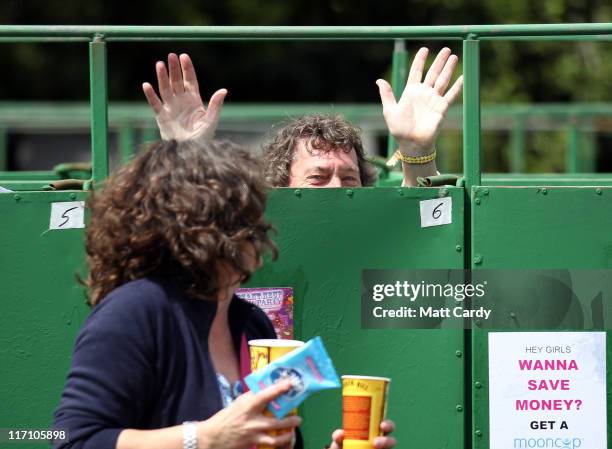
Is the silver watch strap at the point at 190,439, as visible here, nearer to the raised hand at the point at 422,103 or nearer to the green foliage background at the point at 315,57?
the raised hand at the point at 422,103

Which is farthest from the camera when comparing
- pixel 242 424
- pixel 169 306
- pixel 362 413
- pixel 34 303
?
pixel 34 303

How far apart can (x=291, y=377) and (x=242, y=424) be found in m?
0.14

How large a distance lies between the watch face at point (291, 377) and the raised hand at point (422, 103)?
1.55 meters

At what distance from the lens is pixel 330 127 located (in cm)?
415

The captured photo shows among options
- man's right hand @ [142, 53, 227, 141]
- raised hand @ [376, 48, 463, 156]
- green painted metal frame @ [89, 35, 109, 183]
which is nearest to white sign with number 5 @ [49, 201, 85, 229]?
green painted metal frame @ [89, 35, 109, 183]

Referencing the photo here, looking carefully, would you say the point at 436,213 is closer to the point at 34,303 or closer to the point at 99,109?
the point at 99,109

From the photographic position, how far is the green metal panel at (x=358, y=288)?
139 inches

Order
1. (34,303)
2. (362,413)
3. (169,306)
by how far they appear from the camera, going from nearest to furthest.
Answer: (169,306), (362,413), (34,303)

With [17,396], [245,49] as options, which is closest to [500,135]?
[245,49]

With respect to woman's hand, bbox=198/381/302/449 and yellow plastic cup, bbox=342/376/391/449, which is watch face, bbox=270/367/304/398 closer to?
woman's hand, bbox=198/381/302/449

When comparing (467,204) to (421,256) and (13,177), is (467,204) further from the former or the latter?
(13,177)

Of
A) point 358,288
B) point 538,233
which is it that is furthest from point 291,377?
point 538,233

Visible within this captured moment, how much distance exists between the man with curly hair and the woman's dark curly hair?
24.4 inches

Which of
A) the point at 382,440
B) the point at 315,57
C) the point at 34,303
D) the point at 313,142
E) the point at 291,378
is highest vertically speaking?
the point at 315,57
